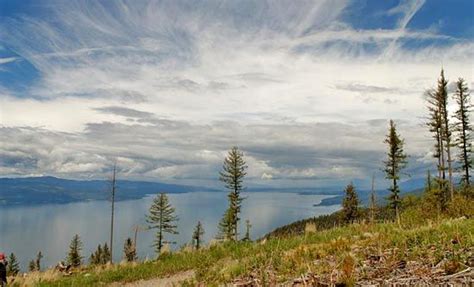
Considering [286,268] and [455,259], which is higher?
[455,259]

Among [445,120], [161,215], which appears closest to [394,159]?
[445,120]

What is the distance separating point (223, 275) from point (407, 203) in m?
45.8

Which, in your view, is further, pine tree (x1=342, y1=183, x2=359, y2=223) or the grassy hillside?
pine tree (x1=342, y1=183, x2=359, y2=223)

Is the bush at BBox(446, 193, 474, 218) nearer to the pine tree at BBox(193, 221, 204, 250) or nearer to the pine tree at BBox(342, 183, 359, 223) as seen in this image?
the pine tree at BBox(193, 221, 204, 250)

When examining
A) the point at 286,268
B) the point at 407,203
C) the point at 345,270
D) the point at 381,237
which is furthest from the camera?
the point at 407,203

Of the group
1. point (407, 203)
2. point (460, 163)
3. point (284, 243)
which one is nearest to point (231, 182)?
point (407, 203)

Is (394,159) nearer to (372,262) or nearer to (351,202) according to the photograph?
(351,202)

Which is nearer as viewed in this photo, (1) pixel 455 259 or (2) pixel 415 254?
(1) pixel 455 259

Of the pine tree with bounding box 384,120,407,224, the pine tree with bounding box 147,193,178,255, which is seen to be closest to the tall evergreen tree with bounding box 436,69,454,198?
the pine tree with bounding box 384,120,407,224

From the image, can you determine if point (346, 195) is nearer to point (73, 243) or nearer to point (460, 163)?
point (460, 163)

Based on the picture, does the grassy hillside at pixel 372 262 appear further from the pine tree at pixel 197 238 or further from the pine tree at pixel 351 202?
the pine tree at pixel 351 202

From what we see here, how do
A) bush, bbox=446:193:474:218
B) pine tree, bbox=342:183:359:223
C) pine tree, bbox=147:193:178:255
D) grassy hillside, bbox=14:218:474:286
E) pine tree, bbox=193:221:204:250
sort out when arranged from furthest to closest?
pine tree, bbox=147:193:178:255, pine tree, bbox=342:183:359:223, bush, bbox=446:193:474:218, pine tree, bbox=193:221:204:250, grassy hillside, bbox=14:218:474:286

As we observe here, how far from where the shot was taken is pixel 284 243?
41.5ft

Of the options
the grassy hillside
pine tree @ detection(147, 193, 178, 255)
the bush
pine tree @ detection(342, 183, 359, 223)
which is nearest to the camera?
the grassy hillside
